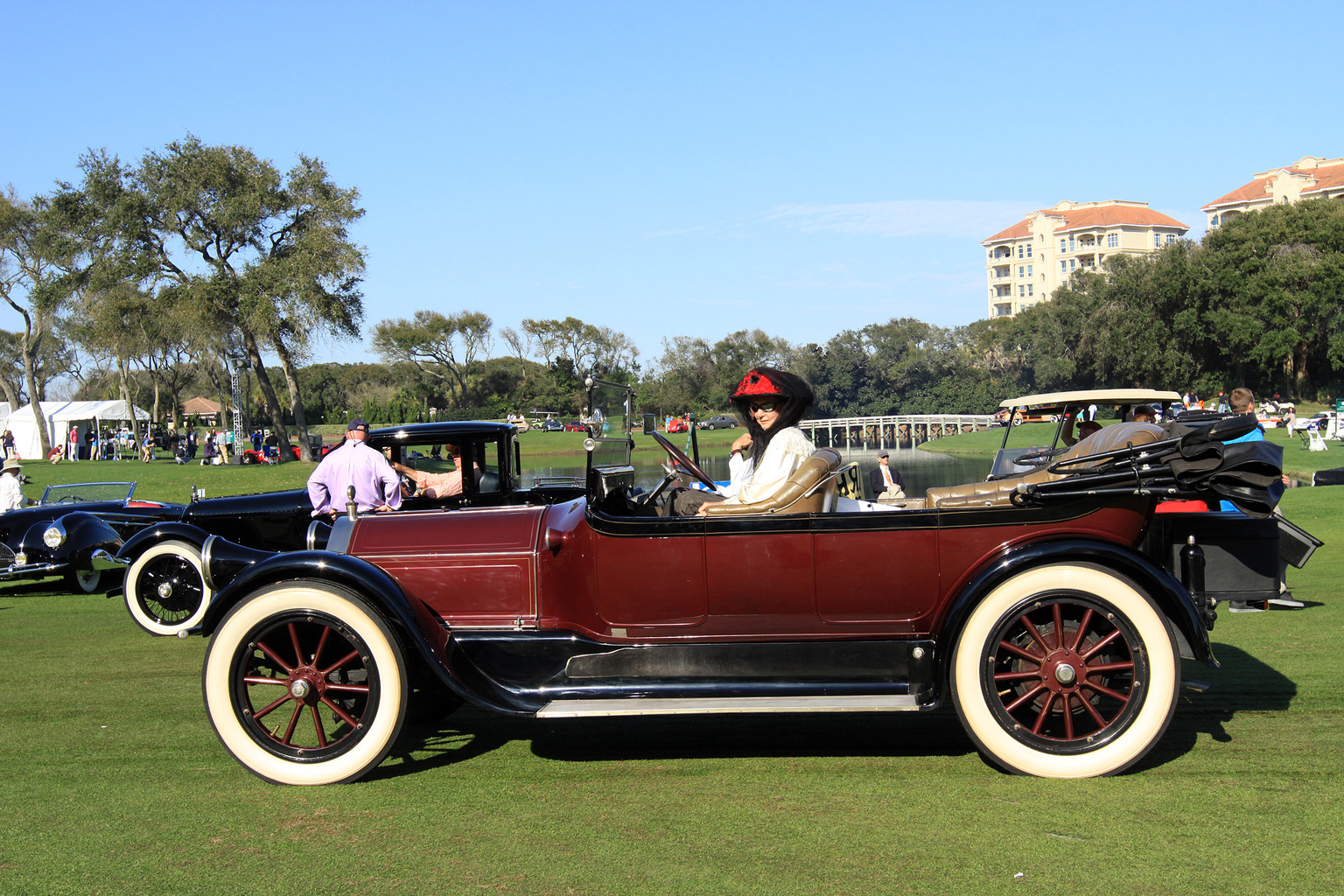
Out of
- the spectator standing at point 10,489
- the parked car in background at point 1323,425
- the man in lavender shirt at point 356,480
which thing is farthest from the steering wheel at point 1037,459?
the parked car in background at point 1323,425

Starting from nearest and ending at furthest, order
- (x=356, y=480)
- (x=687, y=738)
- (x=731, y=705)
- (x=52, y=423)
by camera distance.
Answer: (x=731, y=705)
(x=687, y=738)
(x=356, y=480)
(x=52, y=423)

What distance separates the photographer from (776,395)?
4.24m

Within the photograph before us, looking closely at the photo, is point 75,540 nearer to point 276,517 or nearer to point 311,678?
point 276,517

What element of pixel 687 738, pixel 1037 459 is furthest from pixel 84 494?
pixel 1037 459

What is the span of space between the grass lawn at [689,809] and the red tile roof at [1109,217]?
12232cm

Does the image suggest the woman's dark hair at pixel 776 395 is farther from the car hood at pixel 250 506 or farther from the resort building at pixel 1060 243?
the resort building at pixel 1060 243

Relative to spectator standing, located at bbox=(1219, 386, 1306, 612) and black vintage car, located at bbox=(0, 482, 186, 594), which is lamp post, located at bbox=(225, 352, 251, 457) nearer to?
black vintage car, located at bbox=(0, 482, 186, 594)

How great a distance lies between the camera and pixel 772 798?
11.3 feet

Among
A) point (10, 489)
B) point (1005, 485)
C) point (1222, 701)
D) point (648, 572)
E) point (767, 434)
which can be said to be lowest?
point (1222, 701)

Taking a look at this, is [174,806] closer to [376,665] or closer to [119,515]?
[376,665]

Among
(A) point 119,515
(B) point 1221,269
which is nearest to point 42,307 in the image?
(A) point 119,515

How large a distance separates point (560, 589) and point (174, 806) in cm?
166

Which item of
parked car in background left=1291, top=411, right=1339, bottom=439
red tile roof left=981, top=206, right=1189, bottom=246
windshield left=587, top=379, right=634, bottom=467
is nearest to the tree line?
windshield left=587, top=379, right=634, bottom=467

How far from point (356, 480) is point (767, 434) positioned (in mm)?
4052
